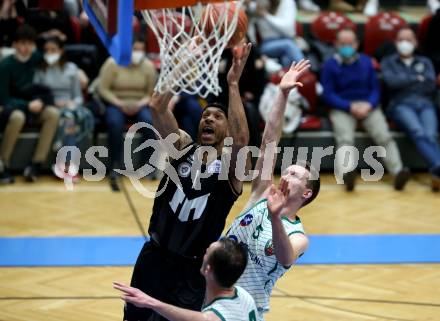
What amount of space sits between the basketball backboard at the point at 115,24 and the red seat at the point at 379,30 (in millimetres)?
7661

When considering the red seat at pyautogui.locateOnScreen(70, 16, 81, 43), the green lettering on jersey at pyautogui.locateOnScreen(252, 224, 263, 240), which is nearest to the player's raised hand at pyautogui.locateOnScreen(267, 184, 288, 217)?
the green lettering on jersey at pyautogui.locateOnScreen(252, 224, 263, 240)

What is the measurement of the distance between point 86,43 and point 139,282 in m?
6.89

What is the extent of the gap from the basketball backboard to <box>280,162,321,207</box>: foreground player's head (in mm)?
1074

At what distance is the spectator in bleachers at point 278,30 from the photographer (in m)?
11.8

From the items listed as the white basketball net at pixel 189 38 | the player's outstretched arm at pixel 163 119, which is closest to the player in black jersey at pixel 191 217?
the player's outstretched arm at pixel 163 119

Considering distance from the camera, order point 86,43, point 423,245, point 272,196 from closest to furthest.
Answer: point 272,196, point 423,245, point 86,43

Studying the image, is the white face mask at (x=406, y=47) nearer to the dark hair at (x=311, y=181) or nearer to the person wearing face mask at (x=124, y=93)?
the person wearing face mask at (x=124, y=93)

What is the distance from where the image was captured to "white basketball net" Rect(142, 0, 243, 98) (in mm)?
6625

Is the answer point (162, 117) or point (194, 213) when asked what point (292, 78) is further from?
point (194, 213)

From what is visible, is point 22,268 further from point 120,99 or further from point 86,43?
point 86,43

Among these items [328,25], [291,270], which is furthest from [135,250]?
[328,25]

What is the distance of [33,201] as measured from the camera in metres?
→ 9.99

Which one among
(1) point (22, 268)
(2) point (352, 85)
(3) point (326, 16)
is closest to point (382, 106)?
(2) point (352, 85)

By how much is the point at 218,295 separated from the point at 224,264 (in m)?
0.18
